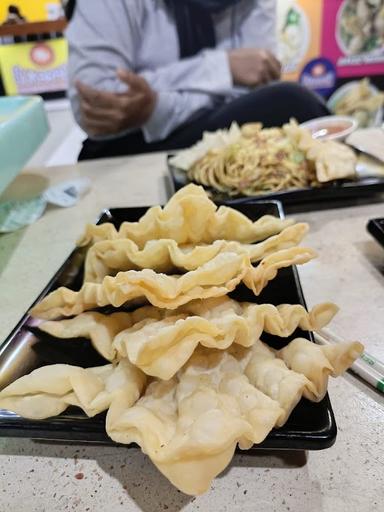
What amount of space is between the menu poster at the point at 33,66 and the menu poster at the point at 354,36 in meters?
1.70

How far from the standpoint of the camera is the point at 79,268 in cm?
70

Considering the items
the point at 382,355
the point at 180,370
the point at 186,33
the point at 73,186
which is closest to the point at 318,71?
the point at 186,33

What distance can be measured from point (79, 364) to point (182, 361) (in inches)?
6.5

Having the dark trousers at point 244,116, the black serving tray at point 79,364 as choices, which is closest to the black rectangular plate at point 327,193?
the black serving tray at point 79,364

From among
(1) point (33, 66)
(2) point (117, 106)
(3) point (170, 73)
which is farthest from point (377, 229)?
(1) point (33, 66)

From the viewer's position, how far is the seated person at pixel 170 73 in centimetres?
173

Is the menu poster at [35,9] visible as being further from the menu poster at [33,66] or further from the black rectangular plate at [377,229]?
the black rectangular plate at [377,229]

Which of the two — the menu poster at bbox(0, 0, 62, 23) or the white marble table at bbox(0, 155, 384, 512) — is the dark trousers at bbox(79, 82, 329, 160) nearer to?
the menu poster at bbox(0, 0, 62, 23)

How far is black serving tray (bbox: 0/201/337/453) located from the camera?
1.28ft

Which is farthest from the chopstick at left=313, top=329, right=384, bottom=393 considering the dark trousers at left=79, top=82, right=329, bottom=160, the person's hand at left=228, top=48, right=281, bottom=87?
the person's hand at left=228, top=48, right=281, bottom=87

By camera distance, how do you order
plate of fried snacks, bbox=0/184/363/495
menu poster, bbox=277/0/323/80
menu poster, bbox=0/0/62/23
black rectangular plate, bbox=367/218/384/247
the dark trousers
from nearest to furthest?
plate of fried snacks, bbox=0/184/363/495
black rectangular plate, bbox=367/218/384/247
menu poster, bbox=0/0/62/23
the dark trousers
menu poster, bbox=277/0/323/80

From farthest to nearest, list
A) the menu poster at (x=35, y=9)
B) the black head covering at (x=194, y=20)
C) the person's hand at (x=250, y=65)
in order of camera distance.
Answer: the person's hand at (x=250, y=65) → the black head covering at (x=194, y=20) → the menu poster at (x=35, y=9)

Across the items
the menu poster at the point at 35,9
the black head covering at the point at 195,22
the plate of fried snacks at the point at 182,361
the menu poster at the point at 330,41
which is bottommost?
the menu poster at the point at 330,41

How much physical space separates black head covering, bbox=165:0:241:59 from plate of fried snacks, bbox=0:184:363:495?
1.56m
